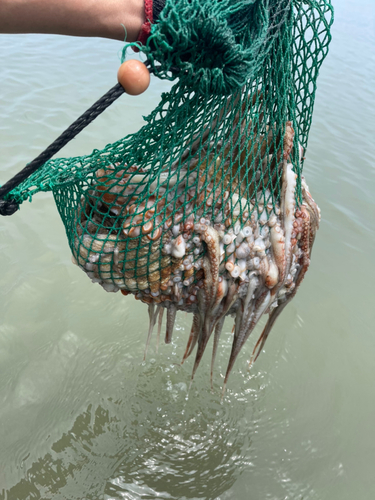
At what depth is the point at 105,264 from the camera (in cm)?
172

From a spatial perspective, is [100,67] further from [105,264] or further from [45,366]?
[105,264]

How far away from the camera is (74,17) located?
1.24 m

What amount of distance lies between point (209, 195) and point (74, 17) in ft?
2.68

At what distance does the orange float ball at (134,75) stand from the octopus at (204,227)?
1.32 feet

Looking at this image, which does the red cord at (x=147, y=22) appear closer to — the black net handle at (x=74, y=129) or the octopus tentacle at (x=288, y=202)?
the black net handle at (x=74, y=129)

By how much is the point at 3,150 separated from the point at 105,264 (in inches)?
152

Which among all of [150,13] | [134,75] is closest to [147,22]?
[150,13]

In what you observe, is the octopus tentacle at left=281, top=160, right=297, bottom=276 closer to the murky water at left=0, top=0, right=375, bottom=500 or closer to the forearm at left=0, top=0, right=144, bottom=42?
the forearm at left=0, top=0, right=144, bottom=42

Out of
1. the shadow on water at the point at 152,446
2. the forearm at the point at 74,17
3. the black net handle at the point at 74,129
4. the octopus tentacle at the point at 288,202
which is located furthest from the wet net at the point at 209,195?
the shadow on water at the point at 152,446

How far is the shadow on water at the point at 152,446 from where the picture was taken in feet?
8.52

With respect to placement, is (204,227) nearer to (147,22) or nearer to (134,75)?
(134,75)

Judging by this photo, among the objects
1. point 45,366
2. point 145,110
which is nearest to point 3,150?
point 145,110

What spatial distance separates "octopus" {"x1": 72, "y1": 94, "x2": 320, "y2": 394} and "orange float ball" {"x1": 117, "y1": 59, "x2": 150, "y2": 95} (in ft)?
1.32

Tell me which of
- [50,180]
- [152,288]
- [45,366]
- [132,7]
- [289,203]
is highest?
[132,7]
